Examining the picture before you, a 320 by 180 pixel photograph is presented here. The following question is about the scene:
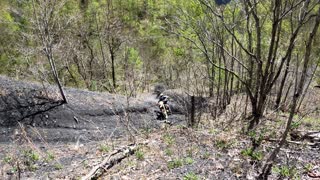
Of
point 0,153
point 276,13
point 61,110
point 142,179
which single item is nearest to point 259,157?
point 142,179

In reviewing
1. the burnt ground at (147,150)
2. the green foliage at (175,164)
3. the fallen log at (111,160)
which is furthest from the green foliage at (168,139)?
the green foliage at (175,164)

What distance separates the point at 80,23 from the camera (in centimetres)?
1955

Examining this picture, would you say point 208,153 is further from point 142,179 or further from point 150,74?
point 150,74

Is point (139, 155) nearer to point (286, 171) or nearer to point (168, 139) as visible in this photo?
point (168, 139)

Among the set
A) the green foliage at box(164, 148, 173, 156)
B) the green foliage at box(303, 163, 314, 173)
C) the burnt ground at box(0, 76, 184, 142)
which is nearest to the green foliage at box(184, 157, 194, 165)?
the green foliage at box(164, 148, 173, 156)

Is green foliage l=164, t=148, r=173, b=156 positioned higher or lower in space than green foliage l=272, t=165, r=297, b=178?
lower

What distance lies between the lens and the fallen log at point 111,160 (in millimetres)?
4121

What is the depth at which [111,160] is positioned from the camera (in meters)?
4.51

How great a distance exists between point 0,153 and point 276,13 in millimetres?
6287

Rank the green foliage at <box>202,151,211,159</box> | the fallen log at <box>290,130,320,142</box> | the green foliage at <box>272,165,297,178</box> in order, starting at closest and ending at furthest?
1. the green foliage at <box>272,165,297,178</box>
2. the green foliage at <box>202,151,211,159</box>
3. the fallen log at <box>290,130,320,142</box>

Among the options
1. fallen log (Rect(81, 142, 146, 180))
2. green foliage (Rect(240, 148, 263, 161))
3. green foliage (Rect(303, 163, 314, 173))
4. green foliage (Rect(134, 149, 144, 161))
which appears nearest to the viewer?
green foliage (Rect(303, 163, 314, 173))

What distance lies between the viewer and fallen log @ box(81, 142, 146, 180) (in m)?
4.12

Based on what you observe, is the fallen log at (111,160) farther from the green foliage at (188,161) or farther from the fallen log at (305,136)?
the fallen log at (305,136)

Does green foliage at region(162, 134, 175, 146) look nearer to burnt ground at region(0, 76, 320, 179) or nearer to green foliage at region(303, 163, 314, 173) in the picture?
burnt ground at region(0, 76, 320, 179)
